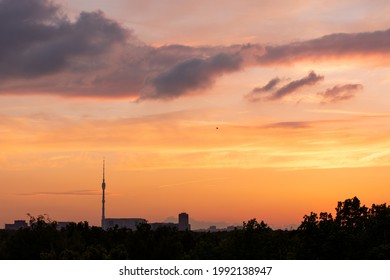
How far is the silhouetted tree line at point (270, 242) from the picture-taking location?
107062mm

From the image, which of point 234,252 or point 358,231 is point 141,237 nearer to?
point 234,252

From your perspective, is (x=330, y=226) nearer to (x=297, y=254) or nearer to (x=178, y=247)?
(x=297, y=254)

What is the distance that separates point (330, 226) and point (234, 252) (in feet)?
53.5

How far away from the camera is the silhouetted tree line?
351 ft

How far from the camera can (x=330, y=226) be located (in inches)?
4392

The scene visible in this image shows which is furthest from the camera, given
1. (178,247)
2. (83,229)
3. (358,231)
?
(83,229)

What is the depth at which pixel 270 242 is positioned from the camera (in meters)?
116
